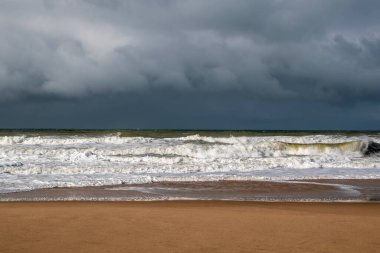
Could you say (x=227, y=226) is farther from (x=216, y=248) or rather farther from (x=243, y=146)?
(x=243, y=146)

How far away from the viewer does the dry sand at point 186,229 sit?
6086mm

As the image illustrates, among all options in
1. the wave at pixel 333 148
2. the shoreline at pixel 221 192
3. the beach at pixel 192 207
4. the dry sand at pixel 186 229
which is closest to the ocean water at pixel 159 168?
the beach at pixel 192 207

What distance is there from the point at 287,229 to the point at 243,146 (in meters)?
21.7

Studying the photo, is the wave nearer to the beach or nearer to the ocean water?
the ocean water

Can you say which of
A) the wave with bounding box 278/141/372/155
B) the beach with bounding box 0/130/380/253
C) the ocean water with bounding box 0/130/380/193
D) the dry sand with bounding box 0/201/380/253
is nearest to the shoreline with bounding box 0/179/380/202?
the beach with bounding box 0/130/380/253

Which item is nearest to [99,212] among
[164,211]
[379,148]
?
[164,211]

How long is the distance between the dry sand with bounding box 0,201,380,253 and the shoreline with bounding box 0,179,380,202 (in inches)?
81.8

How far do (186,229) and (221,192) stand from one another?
18.7 feet

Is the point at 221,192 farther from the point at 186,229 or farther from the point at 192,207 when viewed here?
the point at 186,229

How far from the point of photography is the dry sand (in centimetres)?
609

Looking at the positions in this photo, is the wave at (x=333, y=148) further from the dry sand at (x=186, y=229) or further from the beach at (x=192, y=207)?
the dry sand at (x=186, y=229)

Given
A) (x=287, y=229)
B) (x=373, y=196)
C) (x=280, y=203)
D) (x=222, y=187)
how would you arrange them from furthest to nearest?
(x=222, y=187)
(x=373, y=196)
(x=280, y=203)
(x=287, y=229)

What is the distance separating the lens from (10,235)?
6531mm

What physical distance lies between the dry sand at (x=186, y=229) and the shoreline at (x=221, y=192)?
2079 millimetres
